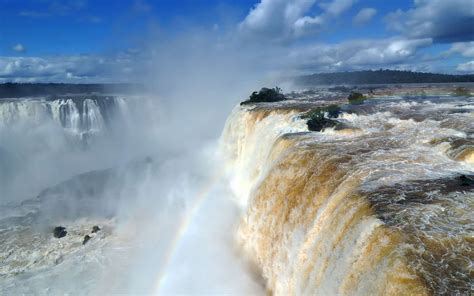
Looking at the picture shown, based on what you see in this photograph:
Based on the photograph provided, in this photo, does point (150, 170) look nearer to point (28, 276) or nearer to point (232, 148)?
point (232, 148)

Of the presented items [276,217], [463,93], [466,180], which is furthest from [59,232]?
[463,93]

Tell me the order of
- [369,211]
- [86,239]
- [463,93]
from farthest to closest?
[463,93] < [86,239] < [369,211]

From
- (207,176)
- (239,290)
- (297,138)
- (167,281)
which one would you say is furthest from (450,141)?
(207,176)

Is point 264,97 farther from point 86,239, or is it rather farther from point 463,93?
point 86,239

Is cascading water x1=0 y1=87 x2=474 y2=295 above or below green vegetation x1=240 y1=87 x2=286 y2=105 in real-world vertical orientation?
below

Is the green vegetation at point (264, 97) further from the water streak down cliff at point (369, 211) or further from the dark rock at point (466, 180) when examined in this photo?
the dark rock at point (466, 180)

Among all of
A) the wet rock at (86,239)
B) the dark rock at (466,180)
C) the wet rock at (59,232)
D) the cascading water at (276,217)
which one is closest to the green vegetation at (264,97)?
the cascading water at (276,217)

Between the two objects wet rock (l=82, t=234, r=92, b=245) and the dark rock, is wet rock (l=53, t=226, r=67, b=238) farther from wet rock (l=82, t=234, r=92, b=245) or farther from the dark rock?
the dark rock

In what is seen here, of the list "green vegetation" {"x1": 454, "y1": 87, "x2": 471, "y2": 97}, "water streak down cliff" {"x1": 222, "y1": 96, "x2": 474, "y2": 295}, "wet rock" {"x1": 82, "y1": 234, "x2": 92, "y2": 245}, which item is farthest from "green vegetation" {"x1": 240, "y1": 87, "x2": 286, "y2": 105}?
"wet rock" {"x1": 82, "y1": 234, "x2": 92, "y2": 245}
